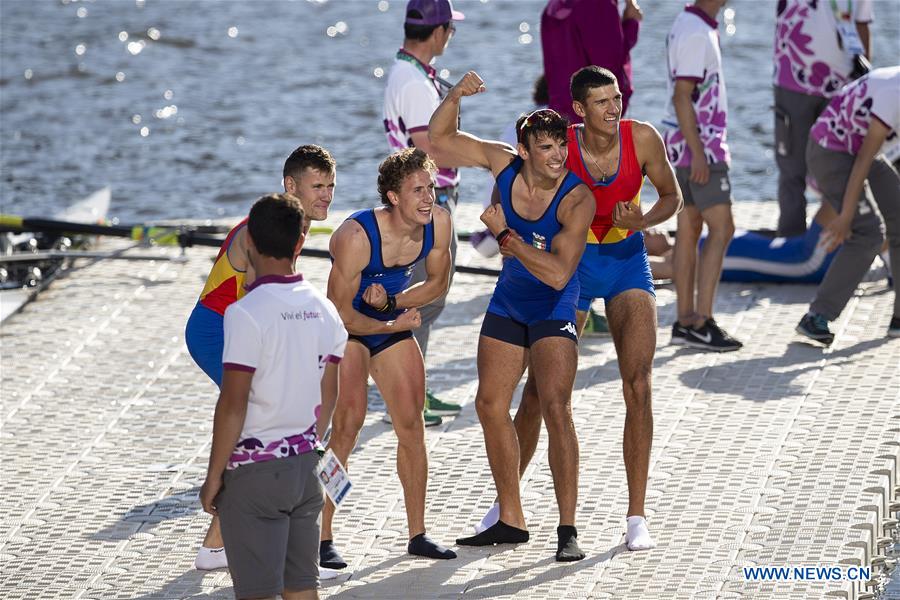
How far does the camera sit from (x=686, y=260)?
353 inches

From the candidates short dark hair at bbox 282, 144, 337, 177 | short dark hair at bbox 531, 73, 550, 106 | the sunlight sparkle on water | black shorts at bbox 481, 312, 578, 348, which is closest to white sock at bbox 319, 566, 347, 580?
black shorts at bbox 481, 312, 578, 348

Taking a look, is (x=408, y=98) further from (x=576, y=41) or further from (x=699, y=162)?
(x=699, y=162)

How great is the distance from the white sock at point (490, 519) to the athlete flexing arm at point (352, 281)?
816 mm

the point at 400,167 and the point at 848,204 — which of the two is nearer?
the point at 400,167

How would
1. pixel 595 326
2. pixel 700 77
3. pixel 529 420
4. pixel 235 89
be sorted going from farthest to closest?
pixel 235 89 → pixel 595 326 → pixel 700 77 → pixel 529 420

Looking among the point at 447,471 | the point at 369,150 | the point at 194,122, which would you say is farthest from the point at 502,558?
the point at 194,122

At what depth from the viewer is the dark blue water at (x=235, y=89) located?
17.7 m

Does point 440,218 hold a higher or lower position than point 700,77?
lower

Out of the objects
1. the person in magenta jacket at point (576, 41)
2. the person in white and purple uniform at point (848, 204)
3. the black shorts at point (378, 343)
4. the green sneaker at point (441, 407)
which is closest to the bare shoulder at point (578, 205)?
the black shorts at point (378, 343)

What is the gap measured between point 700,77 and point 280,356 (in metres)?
4.44

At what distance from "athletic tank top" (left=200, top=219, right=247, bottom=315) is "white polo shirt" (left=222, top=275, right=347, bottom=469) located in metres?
0.95

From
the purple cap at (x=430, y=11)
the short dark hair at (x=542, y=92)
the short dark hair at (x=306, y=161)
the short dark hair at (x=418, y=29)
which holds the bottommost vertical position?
the short dark hair at (x=542, y=92)

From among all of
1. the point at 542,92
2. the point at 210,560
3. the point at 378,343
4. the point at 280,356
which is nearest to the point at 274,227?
the point at 280,356

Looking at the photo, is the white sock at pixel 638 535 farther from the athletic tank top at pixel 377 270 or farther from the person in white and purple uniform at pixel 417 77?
the person in white and purple uniform at pixel 417 77
